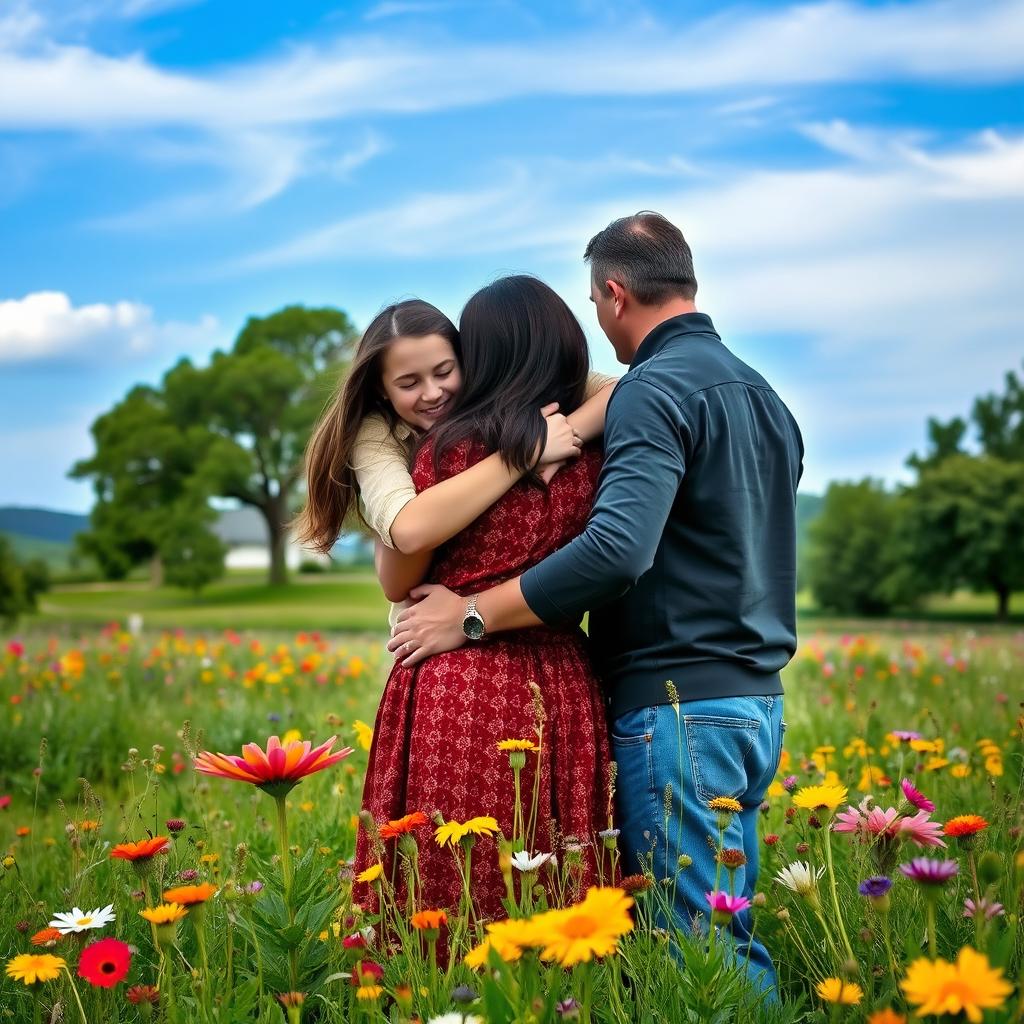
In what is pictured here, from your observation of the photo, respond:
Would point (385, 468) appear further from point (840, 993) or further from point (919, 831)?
point (840, 993)

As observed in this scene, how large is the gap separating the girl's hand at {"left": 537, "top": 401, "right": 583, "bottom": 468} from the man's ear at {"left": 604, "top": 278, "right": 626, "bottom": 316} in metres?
0.35

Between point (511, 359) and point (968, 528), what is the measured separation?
46.8 metres

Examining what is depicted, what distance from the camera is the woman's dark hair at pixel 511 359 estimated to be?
2930mm

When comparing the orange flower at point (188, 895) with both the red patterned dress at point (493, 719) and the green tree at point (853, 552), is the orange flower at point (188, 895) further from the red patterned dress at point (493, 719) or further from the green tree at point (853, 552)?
the green tree at point (853, 552)

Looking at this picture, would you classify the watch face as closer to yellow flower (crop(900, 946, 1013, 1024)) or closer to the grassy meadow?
the grassy meadow

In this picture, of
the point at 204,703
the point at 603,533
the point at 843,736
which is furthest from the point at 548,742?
the point at 204,703

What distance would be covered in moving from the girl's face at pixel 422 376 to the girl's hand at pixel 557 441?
31 centimetres

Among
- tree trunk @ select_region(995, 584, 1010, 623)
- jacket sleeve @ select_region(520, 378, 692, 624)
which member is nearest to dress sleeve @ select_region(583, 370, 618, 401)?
jacket sleeve @ select_region(520, 378, 692, 624)

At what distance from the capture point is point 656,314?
3.08 meters

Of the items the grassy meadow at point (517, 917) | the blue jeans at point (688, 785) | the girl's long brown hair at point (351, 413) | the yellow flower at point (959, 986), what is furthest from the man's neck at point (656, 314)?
the yellow flower at point (959, 986)

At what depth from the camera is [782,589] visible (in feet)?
10.3

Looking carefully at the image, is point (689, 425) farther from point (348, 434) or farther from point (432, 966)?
point (432, 966)

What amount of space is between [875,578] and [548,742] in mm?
55350

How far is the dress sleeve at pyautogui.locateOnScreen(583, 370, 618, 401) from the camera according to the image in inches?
124
